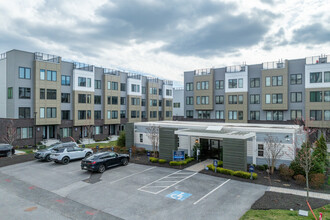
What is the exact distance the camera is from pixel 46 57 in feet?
123

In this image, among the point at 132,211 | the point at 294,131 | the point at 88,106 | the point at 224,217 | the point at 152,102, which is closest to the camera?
the point at 224,217

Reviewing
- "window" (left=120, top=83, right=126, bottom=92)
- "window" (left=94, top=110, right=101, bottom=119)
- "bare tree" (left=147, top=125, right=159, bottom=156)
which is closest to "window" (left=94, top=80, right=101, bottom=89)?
"window" (left=94, top=110, right=101, bottom=119)

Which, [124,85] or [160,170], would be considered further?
[124,85]

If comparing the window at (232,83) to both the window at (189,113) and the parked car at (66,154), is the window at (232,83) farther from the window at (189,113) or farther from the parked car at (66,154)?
the parked car at (66,154)

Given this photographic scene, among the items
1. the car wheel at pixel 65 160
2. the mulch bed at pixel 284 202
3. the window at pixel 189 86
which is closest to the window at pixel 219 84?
the window at pixel 189 86

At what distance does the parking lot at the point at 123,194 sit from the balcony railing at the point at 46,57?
70.3 feet

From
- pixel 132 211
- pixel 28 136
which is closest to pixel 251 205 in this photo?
pixel 132 211

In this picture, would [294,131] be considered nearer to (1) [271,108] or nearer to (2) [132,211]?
(2) [132,211]

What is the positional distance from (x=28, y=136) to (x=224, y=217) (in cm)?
3438

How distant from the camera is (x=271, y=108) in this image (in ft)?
135

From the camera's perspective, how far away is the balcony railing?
3606cm

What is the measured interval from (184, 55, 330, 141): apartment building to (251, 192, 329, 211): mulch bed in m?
25.9

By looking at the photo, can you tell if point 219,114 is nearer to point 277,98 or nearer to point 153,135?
point 277,98

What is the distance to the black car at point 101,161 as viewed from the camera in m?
19.6
